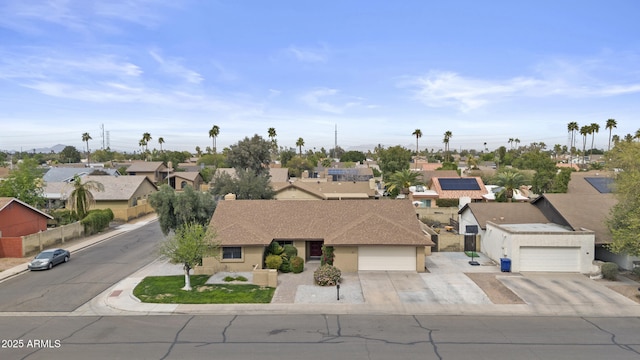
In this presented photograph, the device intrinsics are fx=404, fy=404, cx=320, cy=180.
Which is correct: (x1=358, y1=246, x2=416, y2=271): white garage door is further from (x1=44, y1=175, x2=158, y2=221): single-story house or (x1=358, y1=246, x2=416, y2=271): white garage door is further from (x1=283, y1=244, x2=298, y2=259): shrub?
(x1=44, y1=175, x2=158, y2=221): single-story house

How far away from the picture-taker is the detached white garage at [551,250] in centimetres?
2820

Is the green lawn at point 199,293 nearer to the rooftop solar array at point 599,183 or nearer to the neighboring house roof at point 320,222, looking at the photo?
the neighboring house roof at point 320,222

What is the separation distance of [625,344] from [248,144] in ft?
164

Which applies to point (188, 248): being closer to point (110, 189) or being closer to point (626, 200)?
point (626, 200)

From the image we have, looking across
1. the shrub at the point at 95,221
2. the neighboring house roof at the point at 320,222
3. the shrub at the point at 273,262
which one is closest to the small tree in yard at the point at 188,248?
the neighboring house roof at the point at 320,222

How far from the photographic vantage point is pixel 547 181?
66.4 m

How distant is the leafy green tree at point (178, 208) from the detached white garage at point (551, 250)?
2362 cm

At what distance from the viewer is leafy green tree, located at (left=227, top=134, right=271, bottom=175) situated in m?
59.2

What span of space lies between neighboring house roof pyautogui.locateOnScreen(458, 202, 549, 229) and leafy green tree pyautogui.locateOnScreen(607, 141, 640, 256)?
723 cm

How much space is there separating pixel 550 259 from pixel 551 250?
638 mm

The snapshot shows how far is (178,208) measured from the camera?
3161cm

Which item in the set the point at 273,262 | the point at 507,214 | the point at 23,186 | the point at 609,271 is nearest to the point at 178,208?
the point at 273,262

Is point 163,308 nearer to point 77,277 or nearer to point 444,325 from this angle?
point 77,277

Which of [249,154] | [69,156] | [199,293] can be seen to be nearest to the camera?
[199,293]
